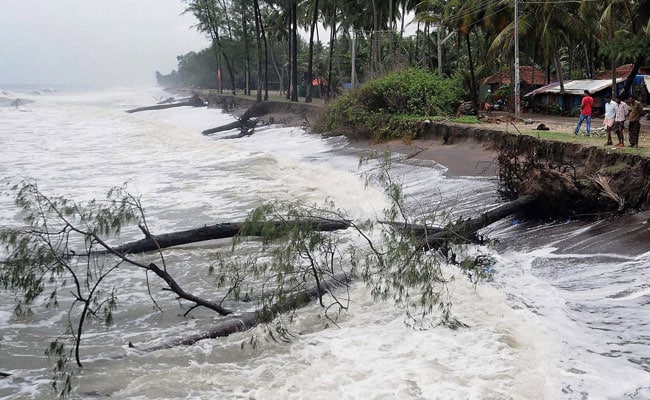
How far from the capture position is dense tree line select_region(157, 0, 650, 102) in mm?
28062

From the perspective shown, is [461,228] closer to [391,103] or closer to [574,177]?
[574,177]

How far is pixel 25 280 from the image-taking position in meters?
6.56

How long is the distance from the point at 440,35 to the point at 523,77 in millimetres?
8052

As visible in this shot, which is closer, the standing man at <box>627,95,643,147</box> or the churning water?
the churning water

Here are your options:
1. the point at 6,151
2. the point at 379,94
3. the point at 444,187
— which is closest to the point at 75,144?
the point at 6,151

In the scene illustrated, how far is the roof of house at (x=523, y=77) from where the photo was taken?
39.8m

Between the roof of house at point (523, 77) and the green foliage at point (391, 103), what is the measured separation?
36.1 ft

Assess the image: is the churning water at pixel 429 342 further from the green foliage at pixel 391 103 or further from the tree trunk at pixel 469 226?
the green foliage at pixel 391 103

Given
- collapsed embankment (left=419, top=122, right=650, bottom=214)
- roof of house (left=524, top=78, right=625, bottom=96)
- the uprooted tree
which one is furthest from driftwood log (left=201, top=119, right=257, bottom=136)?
the uprooted tree

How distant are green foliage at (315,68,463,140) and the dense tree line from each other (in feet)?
6.60

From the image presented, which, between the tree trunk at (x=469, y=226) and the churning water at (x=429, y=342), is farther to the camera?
the tree trunk at (x=469, y=226)

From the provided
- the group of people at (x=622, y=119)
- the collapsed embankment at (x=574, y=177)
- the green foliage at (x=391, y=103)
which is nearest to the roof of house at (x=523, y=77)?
the green foliage at (x=391, y=103)

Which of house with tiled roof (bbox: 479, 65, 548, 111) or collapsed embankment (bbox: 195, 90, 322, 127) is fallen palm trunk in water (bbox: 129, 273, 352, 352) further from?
house with tiled roof (bbox: 479, 65, 548, 111)

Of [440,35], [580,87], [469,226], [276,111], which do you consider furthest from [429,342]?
[276,111]
